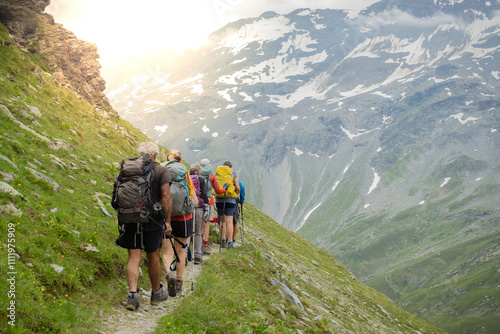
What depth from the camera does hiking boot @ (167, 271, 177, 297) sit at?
10.8 m

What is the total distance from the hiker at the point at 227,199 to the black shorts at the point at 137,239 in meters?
7.49

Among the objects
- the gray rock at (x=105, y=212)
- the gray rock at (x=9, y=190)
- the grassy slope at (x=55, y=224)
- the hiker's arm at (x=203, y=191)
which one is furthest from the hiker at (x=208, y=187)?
the gray rock at (x=9, y=190)

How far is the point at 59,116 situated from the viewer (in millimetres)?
25328

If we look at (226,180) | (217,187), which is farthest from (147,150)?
(226,180)

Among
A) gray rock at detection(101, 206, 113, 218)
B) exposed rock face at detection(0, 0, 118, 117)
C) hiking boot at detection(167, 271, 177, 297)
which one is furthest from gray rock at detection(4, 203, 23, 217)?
exposed rock face at detection(0, 0, 118, 117)

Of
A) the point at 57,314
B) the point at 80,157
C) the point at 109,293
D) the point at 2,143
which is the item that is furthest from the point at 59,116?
the point at 57,314

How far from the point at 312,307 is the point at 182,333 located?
10374 millimetres

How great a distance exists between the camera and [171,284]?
1085 cm

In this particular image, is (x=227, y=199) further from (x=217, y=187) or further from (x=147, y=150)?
(x=147, y=150)

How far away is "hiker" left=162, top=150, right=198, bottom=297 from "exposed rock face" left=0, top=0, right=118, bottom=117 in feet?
87.6

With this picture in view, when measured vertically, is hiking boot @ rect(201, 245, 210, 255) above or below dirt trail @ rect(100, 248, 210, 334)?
below

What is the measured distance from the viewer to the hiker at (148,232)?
9.50m

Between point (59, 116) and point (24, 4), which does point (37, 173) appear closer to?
point (59, 116)

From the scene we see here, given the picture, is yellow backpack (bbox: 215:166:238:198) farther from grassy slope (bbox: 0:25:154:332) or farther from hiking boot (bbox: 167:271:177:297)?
hiking boot (bbox: 167:271:177:297)
